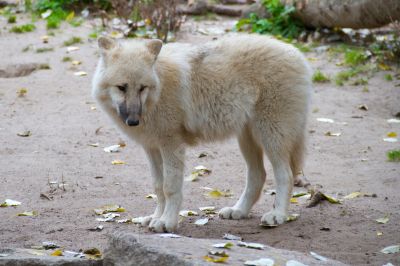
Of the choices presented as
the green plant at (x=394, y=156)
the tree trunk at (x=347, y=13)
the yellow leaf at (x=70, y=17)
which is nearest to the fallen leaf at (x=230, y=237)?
the green plant at (x=394, y=156)

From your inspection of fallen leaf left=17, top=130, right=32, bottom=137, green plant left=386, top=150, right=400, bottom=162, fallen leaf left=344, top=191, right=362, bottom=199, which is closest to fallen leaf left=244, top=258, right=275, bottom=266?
fallen leaf left=344, top=191, right=362, bottom=199

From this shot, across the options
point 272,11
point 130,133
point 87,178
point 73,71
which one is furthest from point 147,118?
point 272,11

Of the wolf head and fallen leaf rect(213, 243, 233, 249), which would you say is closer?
fallen leaf rect(213, 243, 233, 249)

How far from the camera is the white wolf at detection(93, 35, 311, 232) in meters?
5.70

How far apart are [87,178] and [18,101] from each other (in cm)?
308

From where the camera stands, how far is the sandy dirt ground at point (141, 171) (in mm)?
5711

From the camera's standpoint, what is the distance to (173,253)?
165 inches

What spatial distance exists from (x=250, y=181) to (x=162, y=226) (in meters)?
1.09

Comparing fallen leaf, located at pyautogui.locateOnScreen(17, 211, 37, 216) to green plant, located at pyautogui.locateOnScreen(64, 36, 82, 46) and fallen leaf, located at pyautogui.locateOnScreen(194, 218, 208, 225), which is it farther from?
green plant, located at pyautogui.locateOnScreen(64, 36, 82, 46)

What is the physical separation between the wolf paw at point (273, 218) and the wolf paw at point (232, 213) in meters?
0.35

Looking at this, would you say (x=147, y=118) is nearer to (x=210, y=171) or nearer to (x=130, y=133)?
(x=130, y=133)

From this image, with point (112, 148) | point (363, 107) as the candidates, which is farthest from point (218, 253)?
point (363, 107)

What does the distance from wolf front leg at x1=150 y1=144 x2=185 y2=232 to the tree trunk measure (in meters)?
5.84

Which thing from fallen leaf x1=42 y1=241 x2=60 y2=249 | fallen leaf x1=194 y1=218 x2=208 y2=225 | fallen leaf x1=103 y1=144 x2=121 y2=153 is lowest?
fallen leaf x1=103 y1=144 x2=121 y2=153
